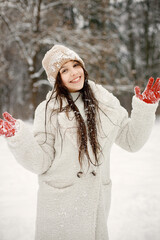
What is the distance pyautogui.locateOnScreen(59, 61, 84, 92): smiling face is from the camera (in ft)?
5.13

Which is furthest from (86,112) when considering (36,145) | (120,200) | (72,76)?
(120,200)

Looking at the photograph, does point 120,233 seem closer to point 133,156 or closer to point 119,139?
point 119,139

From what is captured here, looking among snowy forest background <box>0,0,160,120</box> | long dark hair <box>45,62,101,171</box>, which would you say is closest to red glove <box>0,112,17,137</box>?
long dark hair <box>45,62,101,171</box>

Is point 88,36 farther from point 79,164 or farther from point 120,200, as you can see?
point 79,164

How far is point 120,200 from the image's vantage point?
342 centimetres

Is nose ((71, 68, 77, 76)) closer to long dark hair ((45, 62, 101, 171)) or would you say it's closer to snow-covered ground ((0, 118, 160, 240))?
long dark hair ((45, 62, 101, 171))

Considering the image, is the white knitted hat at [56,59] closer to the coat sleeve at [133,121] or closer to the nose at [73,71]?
the nose at [73,71]

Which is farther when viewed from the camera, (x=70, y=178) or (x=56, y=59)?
(x=56, y=59)

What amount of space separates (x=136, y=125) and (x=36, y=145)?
0.74 m

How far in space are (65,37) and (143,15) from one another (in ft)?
24.4

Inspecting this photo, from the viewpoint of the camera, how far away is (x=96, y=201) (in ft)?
4.92

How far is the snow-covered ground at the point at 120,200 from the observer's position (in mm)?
2758

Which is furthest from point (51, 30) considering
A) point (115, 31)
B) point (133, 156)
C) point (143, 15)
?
point (143, 15)

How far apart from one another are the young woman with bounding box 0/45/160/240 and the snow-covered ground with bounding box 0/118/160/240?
1.41 m
